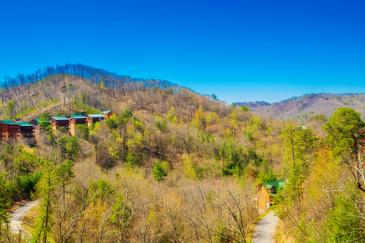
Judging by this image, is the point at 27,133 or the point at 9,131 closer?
the point at 9,131

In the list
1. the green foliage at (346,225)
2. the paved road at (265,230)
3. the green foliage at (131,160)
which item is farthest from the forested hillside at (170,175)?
the paved road at (265,230)

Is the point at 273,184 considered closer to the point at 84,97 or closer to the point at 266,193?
the point at 266,193

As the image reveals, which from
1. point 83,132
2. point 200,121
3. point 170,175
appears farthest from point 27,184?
point 200,121

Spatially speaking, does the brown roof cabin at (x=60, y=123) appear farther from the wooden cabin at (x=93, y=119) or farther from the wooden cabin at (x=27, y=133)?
the wooden cabin at (x=27, y=133)

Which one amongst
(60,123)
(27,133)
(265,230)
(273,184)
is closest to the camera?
(265,230)

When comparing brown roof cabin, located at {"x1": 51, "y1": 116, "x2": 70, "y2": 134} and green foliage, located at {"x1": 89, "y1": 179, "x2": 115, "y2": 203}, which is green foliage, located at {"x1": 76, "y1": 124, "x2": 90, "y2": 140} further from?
green foliage, located at {"x1": 89, "y1": 179, "x2": 115, "y2": 203}

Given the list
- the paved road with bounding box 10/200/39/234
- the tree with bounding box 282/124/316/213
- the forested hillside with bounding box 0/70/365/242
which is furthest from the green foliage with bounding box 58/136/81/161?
the tree with bounding box 282/124/316/213

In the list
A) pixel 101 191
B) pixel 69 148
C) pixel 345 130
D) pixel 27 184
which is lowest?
pixel 27 184

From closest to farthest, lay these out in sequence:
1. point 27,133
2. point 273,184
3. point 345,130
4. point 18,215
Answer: point 18,215, point 345,130, point 273,184, point 27,133
